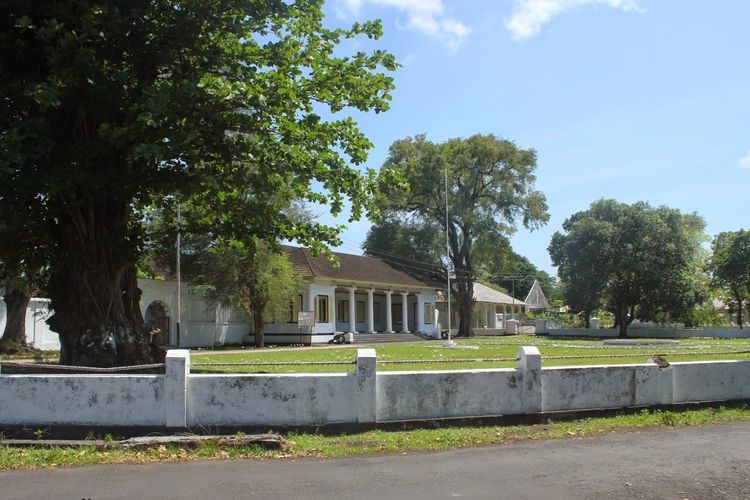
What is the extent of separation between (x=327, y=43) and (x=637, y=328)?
4467cm

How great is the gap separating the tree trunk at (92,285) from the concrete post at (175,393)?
442 centimetres

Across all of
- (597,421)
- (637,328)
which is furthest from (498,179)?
(597,421)

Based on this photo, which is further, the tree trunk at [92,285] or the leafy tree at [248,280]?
the leafy tree at [248,280]

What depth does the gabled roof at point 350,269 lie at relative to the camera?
41.5 metres

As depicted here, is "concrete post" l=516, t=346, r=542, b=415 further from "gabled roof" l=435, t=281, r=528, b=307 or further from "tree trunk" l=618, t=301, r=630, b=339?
"gabled roof" l=435, t=281, r=528, b=307

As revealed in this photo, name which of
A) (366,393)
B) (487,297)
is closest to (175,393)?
(366,393)

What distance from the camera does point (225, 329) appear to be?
38.4 metres

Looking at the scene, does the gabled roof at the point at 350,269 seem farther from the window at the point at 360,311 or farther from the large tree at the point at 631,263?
the large tree at the point at 631,263

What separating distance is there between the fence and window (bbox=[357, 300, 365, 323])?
39788 mm

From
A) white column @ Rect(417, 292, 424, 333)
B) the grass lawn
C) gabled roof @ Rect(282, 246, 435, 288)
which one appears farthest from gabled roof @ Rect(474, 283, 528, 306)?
the grass lawn

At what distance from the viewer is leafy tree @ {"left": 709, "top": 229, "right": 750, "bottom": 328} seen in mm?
53625

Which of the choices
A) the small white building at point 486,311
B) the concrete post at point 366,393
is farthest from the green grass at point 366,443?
the small white building at point 486,311

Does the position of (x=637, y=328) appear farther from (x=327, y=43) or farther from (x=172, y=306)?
(x=327, y=43)

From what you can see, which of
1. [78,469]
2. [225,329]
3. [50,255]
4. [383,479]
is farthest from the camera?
[225,329]
